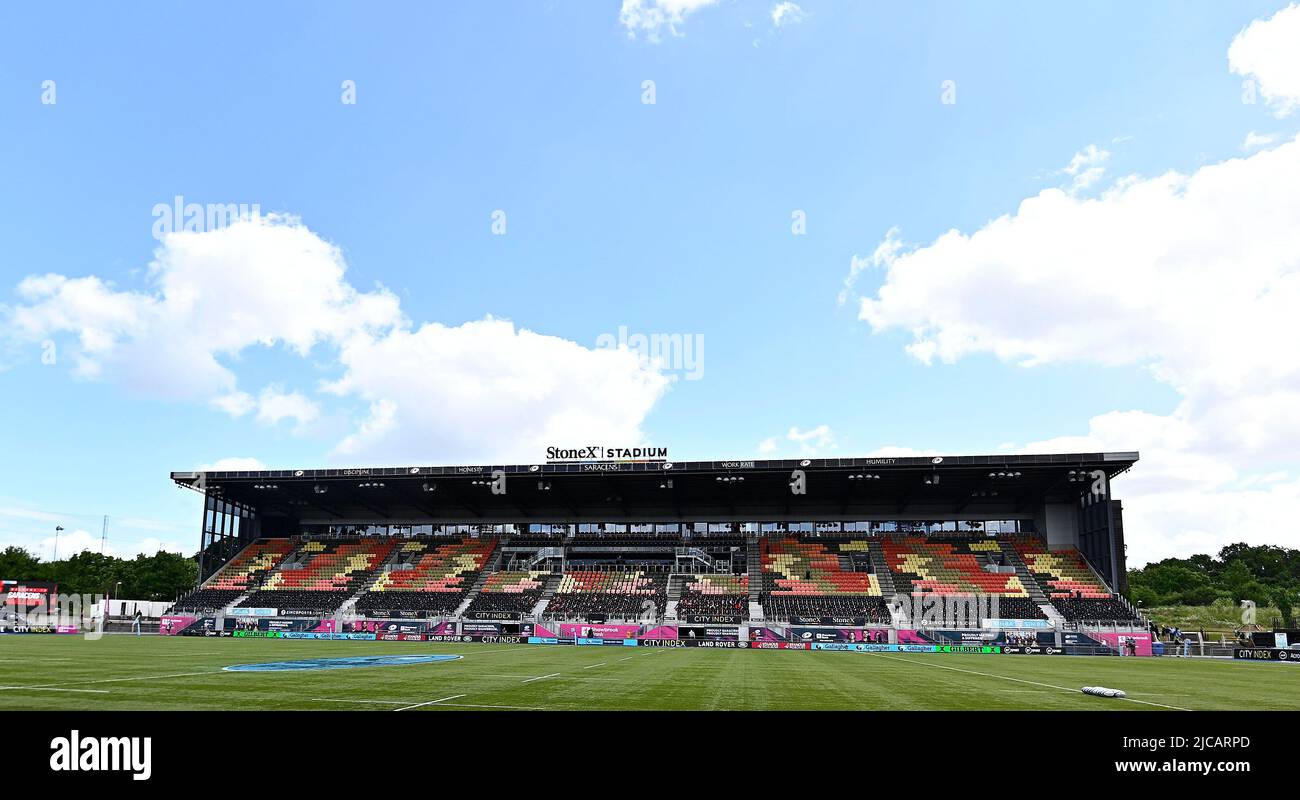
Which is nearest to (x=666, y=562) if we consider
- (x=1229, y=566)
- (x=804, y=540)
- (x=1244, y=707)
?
(x=804, y=540)

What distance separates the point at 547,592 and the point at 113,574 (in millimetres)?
77738

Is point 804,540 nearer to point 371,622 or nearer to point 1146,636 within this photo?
point 1146,636

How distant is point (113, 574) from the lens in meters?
106

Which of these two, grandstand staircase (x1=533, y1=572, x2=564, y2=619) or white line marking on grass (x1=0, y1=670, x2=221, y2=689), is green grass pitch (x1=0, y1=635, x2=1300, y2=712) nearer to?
white line marking on grass (x1=0, y1=670, x2=221, y2=689)

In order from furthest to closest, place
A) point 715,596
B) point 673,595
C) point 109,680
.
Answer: point 673,595
point 715,596
point 109,680

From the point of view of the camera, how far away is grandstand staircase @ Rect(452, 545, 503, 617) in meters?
63.2

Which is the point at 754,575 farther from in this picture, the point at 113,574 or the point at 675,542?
the point at 113,574

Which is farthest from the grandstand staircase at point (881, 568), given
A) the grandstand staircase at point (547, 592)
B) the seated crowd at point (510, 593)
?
the seated crowd at point (510, 593)

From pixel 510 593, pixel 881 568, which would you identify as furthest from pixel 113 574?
pixel 881 568

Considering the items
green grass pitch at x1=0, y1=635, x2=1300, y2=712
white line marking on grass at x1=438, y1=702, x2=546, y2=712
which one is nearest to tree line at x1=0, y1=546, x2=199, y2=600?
green grass pitch at x1=0, y1=635, x2=1300, y2=712

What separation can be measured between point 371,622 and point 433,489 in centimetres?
1499

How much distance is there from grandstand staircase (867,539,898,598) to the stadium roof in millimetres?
4005

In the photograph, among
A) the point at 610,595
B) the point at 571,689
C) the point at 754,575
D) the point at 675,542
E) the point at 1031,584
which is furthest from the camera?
the point at 675,542

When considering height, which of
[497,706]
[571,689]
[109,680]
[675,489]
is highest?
[675,489]
